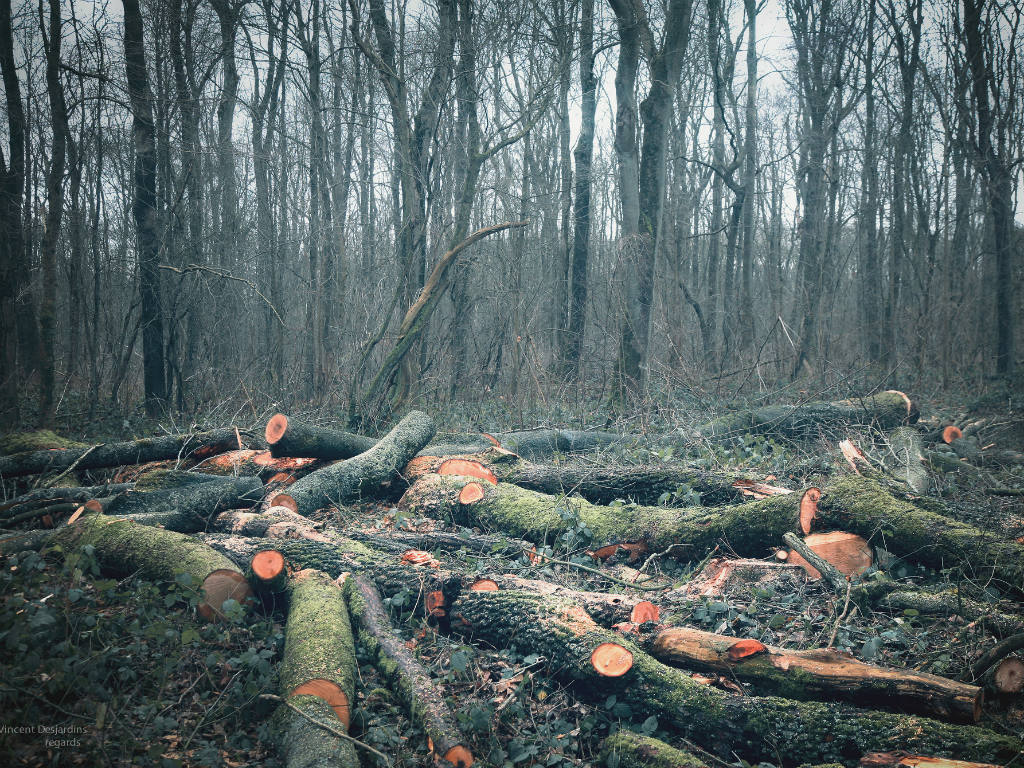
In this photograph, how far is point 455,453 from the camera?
6699 mm

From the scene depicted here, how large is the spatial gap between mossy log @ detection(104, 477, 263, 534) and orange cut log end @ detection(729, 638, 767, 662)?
427cm

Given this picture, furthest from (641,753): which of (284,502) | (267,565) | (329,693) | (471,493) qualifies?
(284,502)

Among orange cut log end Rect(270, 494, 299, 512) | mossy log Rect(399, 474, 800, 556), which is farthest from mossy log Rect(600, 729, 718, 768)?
orange cut log end Rect(270, 494, 299, 512)

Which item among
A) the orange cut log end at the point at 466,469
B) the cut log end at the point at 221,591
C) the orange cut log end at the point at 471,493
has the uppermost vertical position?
the orange cut log end at the point at 466,469

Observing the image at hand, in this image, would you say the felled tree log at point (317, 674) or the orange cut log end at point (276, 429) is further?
the orange cut log end at point (276, 429)

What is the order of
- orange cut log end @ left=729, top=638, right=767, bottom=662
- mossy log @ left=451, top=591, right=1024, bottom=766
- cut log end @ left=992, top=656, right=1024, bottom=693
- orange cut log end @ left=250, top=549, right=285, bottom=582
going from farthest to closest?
orange cut log end @ left=250, top=549, right=285, bottom=582, orange cut log end @ left=729, top=638, right=767, bottom=662, cut log end @ left=992, top=656, right=1024, bottom=693, mossy log @ left=451, top=591, right=1024, bottom=766

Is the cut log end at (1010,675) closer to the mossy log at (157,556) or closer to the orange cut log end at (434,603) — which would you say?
the orange cut log end at (434,603)

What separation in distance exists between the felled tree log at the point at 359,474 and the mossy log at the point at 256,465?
59cm

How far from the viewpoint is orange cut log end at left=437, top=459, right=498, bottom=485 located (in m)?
6.09

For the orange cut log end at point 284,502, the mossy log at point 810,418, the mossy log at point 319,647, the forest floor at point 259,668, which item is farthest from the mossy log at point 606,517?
the mossy log at point 810,418

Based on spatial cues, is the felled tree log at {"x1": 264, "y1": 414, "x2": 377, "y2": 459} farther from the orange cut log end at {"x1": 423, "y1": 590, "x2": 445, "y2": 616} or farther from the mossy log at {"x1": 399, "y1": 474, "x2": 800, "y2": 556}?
the orange cut log end at {"x1": 423, "y1": 590, "x2": 445, "y2": 616}

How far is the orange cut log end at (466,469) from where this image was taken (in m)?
6.09

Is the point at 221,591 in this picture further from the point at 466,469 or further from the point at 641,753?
the point at 466,469

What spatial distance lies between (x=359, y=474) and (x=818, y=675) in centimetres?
442
